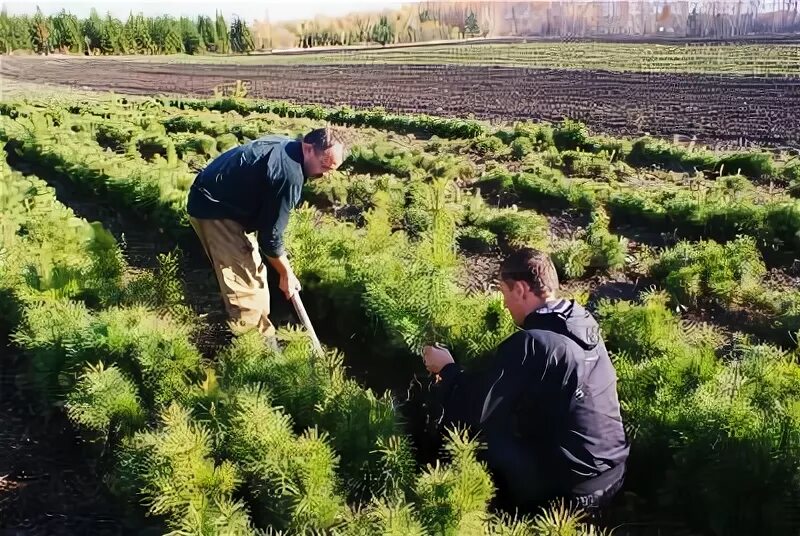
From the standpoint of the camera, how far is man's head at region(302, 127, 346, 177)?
4184mm

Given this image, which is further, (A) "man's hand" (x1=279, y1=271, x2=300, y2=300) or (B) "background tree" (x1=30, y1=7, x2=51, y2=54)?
(B) "background tree" (x1=30, y1=7, x2=51, y2=54)

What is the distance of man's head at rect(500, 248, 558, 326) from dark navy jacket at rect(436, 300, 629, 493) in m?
0.07

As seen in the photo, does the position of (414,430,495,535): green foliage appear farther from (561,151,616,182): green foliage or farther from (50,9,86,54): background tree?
(50,9,86,54): background tree

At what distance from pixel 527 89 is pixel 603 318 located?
22227mm

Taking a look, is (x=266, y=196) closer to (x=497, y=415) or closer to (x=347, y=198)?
(x=497, y=415)

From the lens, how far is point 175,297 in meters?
5.00

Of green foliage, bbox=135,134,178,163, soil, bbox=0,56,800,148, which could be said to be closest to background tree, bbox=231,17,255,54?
green foliage, bbox=135,134,178,163

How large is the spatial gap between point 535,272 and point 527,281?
0.18ft

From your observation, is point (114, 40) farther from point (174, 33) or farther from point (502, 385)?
point (502, 385)

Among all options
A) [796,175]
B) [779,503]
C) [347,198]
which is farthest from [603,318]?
[796,175]

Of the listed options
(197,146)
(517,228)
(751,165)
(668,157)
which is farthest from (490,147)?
(517,228)

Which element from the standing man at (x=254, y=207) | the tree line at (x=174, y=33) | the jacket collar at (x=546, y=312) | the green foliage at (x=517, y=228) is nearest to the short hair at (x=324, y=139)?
the standing man at (x=254, y=207)

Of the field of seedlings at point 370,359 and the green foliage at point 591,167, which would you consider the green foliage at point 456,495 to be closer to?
the field of seedlings at point 370,359

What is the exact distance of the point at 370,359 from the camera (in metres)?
4.76
